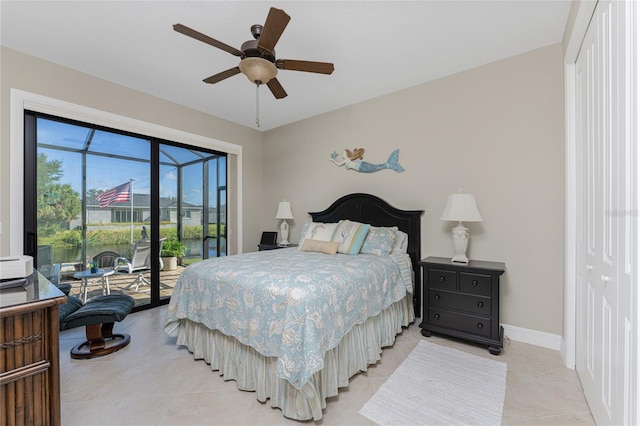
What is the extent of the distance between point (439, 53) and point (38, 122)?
403 cm

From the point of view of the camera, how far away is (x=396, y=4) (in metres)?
2.04

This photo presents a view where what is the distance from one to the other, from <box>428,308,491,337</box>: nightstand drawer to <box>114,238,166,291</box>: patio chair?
3.45m

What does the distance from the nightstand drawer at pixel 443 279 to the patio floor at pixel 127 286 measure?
9.58 feet

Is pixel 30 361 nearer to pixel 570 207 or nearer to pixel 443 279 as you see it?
pixel 443 279

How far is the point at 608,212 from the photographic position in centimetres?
142

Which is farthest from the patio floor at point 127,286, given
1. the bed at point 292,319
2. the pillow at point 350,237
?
the pillow at point 350,237

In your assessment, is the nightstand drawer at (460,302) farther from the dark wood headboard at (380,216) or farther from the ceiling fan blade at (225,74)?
the ceiling fan blade at (225,74)

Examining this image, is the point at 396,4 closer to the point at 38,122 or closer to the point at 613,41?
the point at 613,41

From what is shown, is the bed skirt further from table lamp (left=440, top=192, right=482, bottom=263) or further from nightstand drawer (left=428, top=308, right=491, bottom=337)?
table lamp (left=440, top=192, right=482, bottom=263)

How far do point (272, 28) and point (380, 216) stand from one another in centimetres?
236

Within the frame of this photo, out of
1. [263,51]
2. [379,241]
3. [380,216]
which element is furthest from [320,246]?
[263,51]

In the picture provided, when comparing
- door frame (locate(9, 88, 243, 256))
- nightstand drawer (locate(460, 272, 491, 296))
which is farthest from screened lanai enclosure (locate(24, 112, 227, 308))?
nightstand drawer (locate(460, 272, 491, 296))

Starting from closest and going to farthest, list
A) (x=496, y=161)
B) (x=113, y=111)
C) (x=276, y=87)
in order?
(x=276, y=87) < (x=496, y=161) < (x=113, y=111)

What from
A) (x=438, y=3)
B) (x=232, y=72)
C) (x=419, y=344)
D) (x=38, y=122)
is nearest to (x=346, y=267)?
(x=419, y=344)
